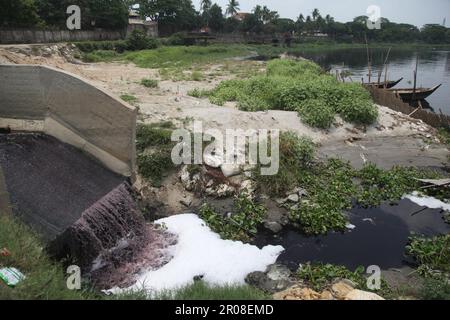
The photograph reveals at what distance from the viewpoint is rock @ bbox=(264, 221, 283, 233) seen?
9.63 meters

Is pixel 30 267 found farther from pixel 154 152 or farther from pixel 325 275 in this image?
pixel 154 152

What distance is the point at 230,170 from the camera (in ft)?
37.1

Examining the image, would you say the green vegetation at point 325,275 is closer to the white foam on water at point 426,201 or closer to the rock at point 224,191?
the rock at point 224,191

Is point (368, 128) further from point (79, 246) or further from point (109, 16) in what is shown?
point (109, 16)

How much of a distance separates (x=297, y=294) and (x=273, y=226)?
3.10 metres

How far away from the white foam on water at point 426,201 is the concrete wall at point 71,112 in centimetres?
796

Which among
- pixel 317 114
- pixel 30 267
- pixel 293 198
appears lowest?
pixel 293 198

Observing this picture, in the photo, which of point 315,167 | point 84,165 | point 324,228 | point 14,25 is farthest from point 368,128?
point 14,25

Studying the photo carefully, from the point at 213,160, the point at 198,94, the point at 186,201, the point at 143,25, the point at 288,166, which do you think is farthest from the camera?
the point at 143,25

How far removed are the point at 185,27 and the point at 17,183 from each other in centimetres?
6975

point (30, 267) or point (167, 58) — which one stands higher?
point (167, 58)

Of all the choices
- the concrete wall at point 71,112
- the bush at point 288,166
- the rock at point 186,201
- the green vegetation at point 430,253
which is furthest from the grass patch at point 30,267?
the green vegetation at point 430,253

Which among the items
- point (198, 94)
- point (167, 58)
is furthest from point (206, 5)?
point (198, 94)
